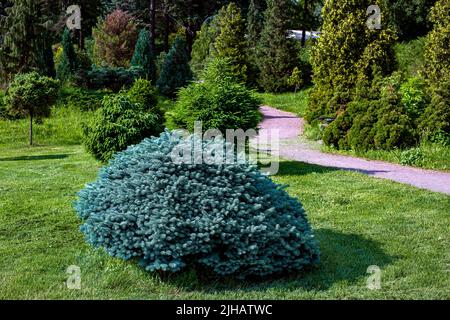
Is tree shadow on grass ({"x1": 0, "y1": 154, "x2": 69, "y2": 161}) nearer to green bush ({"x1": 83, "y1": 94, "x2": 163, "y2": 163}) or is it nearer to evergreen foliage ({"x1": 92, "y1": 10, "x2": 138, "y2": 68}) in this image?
green bush ({"x1": 83, "y1": 94, "x2": 163, "y2": 163})

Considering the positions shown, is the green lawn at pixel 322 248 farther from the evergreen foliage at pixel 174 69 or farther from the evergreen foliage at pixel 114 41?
the evergreen foliage at pixel 114 41

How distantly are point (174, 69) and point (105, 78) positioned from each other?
2.87m

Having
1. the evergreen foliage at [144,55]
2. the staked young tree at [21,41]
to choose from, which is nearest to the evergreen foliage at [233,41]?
the evergreen foliage at [144,55]

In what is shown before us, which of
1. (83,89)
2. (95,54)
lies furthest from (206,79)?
(95,54)

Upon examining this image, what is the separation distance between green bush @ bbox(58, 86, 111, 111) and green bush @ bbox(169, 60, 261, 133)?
10.6 meters

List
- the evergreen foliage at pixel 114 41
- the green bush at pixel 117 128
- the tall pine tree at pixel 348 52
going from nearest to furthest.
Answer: the green bush at pixel 117 128 < the tall pine tree at pixel 348 52 < the evergreen foliage at pixel 114 41

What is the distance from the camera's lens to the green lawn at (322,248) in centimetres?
457

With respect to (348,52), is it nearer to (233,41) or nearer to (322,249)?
(322,249)

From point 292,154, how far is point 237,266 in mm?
7787

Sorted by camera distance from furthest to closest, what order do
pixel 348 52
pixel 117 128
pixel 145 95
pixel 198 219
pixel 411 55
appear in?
pixel 411 55, pixel 348 52, pixel 145 95, pixel 117 128, pixel 198 219

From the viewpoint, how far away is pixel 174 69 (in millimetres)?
23078
